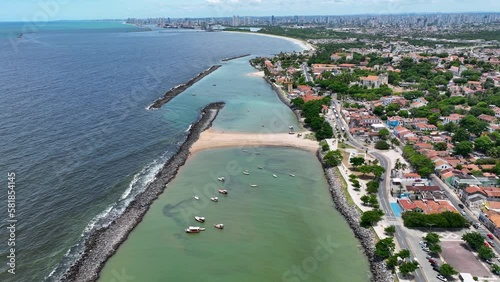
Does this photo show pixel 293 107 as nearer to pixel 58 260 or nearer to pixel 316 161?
pixel 316 161

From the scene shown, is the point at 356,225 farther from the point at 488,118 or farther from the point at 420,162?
the point at 488,118

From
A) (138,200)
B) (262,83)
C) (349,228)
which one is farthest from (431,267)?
(262,83)

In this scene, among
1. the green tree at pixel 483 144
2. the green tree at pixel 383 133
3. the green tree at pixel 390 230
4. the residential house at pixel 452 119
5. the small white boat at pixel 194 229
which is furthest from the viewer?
the residential house at pixel 452 119

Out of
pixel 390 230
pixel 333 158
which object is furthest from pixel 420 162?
pixel 390 230

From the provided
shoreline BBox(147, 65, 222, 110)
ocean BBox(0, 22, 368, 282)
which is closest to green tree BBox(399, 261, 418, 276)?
ocean BBox(0, 22, 368, 282)

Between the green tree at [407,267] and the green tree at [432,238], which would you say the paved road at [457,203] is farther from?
the green tree at [407,267]

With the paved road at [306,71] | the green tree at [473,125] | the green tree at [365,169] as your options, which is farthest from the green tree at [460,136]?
the paved road at [306,71]

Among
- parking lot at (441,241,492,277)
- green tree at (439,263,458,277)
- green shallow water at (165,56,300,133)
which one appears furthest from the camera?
green shallow water at (165,56,300,133)

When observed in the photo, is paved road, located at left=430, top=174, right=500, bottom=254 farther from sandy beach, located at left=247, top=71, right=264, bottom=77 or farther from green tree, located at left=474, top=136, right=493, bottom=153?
sandy beach, located at left=247, top=71, right=264, bottom=77
